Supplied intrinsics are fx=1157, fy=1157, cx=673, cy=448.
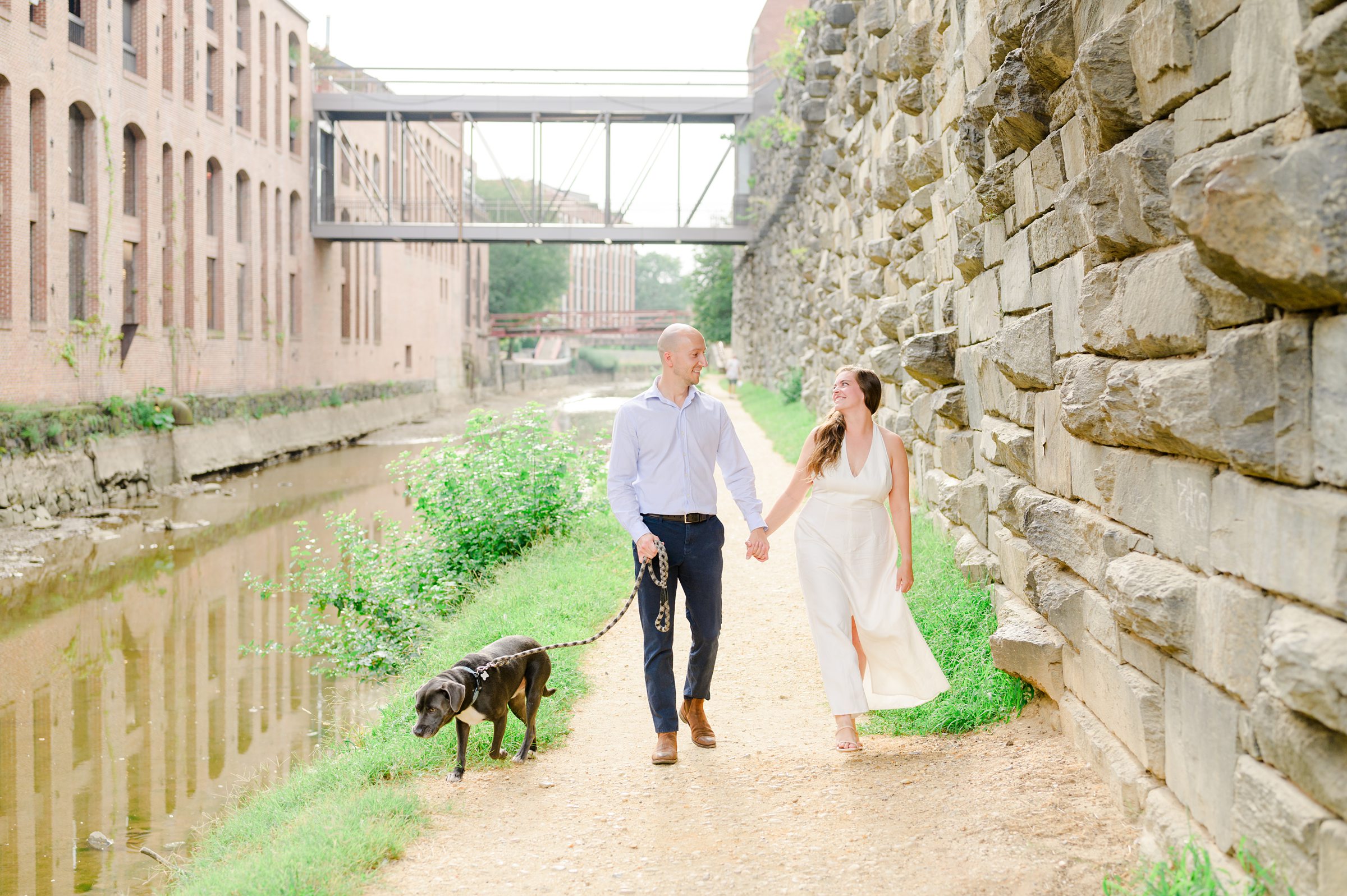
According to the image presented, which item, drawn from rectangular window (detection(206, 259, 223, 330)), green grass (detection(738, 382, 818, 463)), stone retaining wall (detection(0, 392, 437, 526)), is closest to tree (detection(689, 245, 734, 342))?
green grass (detection(738, 382, 818, 463))

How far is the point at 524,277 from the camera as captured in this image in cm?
7125

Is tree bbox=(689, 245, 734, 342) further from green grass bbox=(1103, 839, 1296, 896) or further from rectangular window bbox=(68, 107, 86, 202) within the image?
green grass bbox=(1103, 839, 1296, 896)

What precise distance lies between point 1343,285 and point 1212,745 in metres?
1.47

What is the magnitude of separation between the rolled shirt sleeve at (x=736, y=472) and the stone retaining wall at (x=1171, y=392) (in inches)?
49.5

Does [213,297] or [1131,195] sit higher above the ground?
[213,297]

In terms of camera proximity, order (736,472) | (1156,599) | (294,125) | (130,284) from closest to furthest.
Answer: (1156,599)
(736,472)
(130,284)
(294,125)

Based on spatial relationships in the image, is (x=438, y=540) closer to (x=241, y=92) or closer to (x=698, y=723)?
(x=698, y=723)

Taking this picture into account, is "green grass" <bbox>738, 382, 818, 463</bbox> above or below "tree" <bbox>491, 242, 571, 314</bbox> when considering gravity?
below

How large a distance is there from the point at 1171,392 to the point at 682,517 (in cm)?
242

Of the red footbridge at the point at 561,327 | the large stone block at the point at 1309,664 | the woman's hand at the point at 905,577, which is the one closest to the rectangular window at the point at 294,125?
the red footbridge at the point at 561,327

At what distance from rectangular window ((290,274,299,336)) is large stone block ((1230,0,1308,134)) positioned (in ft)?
111

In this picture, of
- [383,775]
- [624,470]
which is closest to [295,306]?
[383,775]

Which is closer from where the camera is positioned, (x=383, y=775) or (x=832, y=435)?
(x=832, y=435)

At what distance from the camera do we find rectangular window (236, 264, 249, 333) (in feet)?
101
